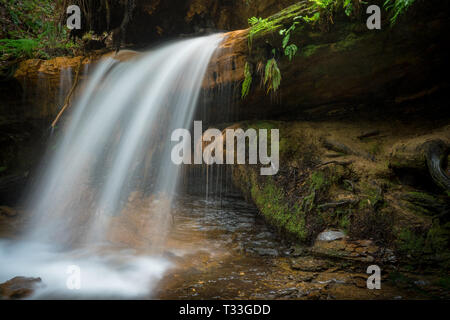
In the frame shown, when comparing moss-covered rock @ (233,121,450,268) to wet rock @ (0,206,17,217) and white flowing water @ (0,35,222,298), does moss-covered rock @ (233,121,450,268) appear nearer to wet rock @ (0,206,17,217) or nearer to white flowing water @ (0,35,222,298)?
white flowing water @ (0,35,222,298)

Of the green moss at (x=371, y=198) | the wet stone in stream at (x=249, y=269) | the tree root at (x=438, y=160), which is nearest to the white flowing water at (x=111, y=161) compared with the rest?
the wet stone in stream at (x=249, y=269)

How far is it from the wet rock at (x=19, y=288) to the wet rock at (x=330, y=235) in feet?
11.6

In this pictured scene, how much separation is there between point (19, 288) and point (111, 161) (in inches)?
122

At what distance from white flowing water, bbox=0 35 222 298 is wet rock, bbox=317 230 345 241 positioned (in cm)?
239

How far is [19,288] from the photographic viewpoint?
2.48 metres

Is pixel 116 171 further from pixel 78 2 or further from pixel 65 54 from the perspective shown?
pixel 78 2

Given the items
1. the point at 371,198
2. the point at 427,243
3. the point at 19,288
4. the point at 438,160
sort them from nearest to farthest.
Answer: the point at 19,288 < the point at 427,243 < the point at 438,160 < the point at 371,198

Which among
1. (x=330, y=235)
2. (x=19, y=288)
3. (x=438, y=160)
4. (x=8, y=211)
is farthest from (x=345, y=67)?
(x=8, y=211)

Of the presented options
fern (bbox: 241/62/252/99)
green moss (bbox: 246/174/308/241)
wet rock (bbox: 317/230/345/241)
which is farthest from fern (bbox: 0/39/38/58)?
wet rock (bbox: 317/230/345/241)

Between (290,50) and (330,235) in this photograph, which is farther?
(290,50)

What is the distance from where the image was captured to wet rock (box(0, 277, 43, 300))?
237cm

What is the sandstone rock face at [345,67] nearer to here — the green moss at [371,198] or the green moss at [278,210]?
the green moss at [278,210]

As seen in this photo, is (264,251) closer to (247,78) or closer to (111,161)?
(247,78)
